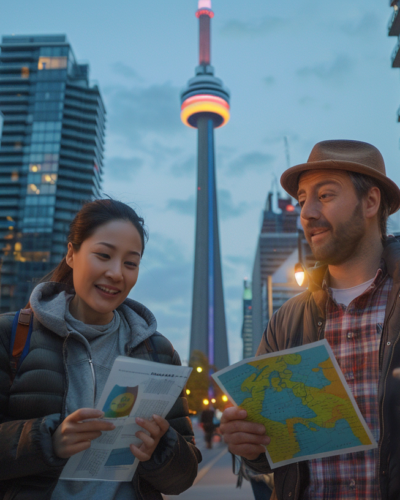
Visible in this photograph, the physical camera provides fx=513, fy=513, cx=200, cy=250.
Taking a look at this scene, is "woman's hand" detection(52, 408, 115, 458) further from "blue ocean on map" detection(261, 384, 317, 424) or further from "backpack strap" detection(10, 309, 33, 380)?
"blue ocean on map" detection(261, 384, 317, 424)

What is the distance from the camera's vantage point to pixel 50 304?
8.80 feet

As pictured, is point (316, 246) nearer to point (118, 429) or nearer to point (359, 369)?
point (359, 369)

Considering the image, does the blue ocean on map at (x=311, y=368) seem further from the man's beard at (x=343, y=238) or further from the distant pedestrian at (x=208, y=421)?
the distant pedestrian at (x=208, y=421)

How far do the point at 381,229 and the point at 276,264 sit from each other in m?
103

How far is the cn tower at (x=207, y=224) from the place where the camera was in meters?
80.3

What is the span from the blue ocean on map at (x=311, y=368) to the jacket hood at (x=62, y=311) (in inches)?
37.3

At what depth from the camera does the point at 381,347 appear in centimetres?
252

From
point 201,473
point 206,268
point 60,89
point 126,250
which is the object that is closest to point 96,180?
point 60,89

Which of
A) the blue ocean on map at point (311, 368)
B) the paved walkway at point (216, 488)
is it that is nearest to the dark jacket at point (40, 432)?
the blue ocean on map at point (311, 368)

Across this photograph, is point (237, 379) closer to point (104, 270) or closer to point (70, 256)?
point (104, 270)

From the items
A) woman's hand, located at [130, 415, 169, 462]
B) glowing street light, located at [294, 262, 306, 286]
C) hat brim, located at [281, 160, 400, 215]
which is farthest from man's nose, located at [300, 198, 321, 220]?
glowing street light, located at [294, 262, 306, 286]

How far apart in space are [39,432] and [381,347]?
5.37 feet

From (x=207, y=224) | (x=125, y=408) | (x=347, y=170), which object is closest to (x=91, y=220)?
(x=125, y=408)

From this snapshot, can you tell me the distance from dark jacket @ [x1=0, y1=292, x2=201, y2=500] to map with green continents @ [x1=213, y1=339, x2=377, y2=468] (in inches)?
21.6
